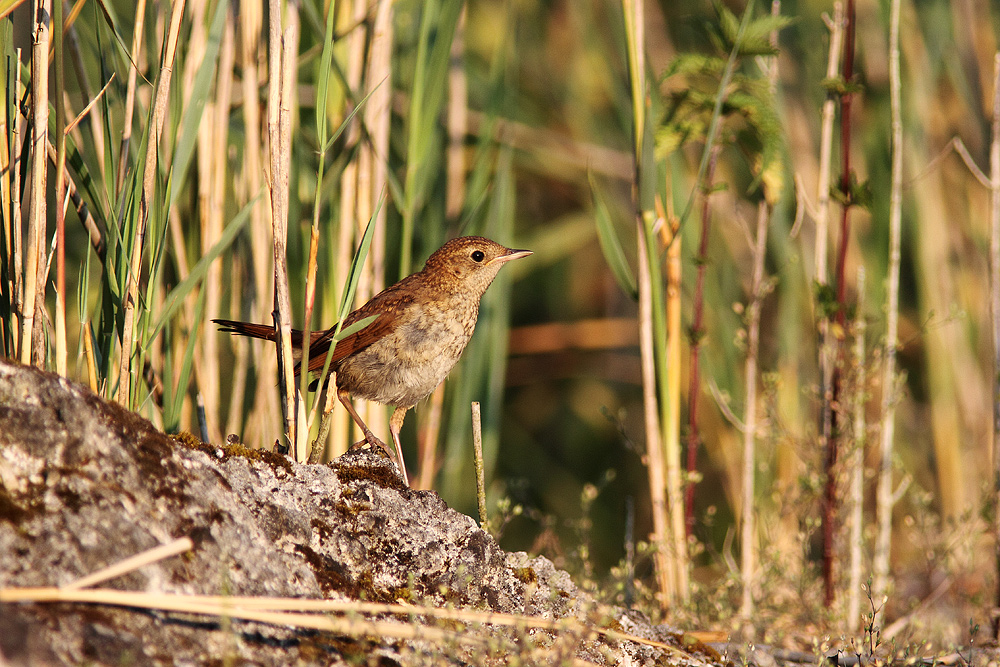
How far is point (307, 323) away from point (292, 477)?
52 centimetres

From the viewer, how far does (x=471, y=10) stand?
6.88m

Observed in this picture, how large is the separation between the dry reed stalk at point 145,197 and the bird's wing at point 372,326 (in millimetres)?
816

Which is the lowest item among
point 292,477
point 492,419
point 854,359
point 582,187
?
point 492,419

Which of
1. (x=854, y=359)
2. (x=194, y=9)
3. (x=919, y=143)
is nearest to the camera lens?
(x=194, y=9)

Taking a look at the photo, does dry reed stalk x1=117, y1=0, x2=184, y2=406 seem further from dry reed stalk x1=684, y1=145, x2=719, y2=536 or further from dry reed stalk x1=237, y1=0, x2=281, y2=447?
dry reed stalk x1=684, y1=145, x2=719, y2=536

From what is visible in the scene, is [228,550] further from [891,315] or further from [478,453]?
[891,315]

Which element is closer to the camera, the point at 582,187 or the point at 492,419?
the point at 492,419

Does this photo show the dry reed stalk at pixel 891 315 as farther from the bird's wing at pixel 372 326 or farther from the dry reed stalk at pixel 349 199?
the dry reed stalk at pixel 349 199

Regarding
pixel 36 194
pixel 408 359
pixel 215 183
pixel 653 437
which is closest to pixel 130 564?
pixel 36 194

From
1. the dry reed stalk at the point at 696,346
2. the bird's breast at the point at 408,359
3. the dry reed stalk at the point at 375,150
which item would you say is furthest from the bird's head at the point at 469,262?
the dry reed stalk at the point at 696,346

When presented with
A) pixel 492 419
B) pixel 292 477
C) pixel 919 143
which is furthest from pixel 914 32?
pixel 292 477

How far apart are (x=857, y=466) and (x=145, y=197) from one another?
2.85 meters

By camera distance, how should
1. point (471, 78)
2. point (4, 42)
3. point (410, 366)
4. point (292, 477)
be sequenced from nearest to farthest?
1. point (292, 477)
2. point (4, 42)
3. point (410, 366)
4. point (471, 78)

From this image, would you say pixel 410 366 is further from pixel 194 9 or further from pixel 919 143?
pixel 919 143
